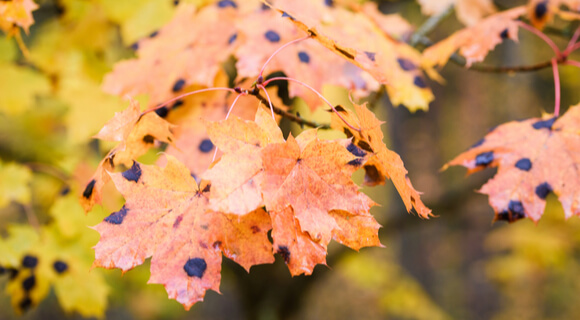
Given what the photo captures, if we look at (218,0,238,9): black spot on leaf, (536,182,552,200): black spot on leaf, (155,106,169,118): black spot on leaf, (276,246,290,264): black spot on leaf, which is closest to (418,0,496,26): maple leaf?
(218,0,238,9): black spot on leaf

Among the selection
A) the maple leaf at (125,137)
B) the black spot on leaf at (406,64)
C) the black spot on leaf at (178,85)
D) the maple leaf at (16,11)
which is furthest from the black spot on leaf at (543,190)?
the maple leaf at (16,11)

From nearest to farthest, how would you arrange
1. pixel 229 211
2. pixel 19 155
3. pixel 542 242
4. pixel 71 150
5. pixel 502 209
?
1. pixel 229 211
2. pixel 502 209
3. pixel 19 155
4. pixel 71 150
5. pixel 542 242

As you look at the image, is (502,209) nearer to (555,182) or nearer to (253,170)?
(555,182)

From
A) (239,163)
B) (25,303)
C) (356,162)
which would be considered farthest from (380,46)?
(25,303)

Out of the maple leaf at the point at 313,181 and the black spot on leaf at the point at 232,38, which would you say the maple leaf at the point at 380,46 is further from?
the maple leaf at the point at 313,181

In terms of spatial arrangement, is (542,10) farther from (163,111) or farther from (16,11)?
(16,11)

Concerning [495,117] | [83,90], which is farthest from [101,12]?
[495,117]

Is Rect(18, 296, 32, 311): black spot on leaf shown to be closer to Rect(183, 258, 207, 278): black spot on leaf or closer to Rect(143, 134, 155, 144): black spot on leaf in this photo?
Rect(143, 134, 155, 144): black spot on leaf
